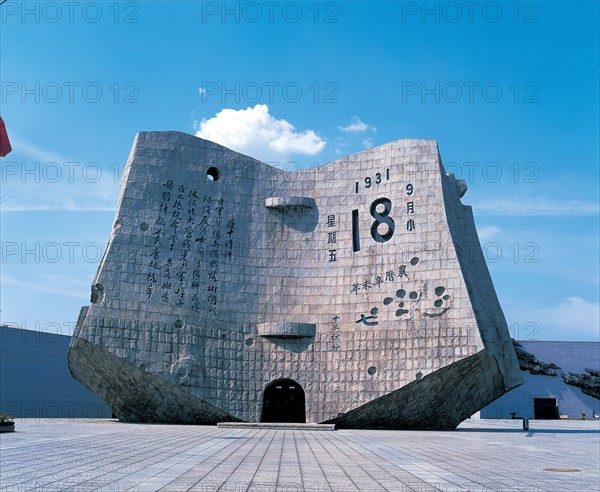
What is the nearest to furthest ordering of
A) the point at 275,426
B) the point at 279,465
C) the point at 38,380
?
the point at 279,465 → the point at 275,426 → the point at 38,380

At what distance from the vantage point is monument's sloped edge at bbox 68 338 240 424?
24.0 m

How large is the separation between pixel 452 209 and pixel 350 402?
29.0 feet

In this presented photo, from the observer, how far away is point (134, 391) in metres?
24.8

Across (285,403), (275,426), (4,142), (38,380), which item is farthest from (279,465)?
(38,380)

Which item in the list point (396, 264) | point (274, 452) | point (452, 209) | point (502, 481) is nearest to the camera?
point (502, 481)

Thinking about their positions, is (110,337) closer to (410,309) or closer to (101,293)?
(101,293)

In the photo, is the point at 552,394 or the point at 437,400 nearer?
the point at 437,400

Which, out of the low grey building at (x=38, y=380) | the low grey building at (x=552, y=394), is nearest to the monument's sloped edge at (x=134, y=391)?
→ the low grey building at (x=38, y=380)

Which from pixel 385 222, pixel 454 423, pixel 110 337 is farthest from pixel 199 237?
pixel 454 423

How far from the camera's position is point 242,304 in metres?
26.3

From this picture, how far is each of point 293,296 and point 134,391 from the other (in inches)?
275

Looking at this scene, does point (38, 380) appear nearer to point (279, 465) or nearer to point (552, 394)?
point (279, 465)

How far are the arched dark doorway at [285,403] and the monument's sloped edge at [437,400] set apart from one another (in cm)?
343

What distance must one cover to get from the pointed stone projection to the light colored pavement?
22.8 ft
